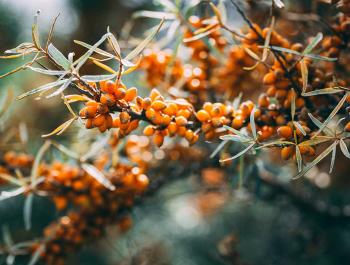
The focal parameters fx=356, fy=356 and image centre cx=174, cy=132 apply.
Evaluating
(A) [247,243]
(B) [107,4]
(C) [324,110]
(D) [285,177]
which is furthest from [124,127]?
(B) [107,4]

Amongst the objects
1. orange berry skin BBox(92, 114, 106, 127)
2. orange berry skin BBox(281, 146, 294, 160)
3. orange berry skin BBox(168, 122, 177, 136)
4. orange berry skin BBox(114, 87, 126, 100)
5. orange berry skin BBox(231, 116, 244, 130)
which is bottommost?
orange berry skin BBox(281, 146, 294, 160)

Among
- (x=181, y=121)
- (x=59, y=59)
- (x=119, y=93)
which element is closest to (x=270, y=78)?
(x=181, y=121)

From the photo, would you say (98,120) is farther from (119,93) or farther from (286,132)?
(286,132)

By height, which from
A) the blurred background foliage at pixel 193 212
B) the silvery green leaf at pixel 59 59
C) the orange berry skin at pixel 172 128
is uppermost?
the silvery green leaf at pixel 59 59

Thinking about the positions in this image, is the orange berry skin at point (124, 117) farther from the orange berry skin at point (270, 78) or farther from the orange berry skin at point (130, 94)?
the orange berry skin at point (270, 78)

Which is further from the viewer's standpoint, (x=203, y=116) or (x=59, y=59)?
(x=203, y=116)

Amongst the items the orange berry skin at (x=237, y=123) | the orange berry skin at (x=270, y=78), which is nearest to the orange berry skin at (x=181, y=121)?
the orange berry skin at (x=237, y=123)

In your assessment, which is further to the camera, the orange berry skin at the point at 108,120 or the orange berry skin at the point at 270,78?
the orange berry skin at the point at 270,78

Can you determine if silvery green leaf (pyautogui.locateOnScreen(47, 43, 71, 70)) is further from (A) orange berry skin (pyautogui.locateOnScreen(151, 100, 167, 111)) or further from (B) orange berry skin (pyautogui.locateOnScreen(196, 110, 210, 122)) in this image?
(B) orange berry skin (pyautogui.locateOnScreen(196, 110, 210, 122))

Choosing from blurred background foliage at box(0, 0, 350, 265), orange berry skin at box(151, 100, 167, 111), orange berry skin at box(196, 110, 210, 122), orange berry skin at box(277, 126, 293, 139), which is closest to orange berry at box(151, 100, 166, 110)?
orange berry skin at box(151, 100, 167, 111)
